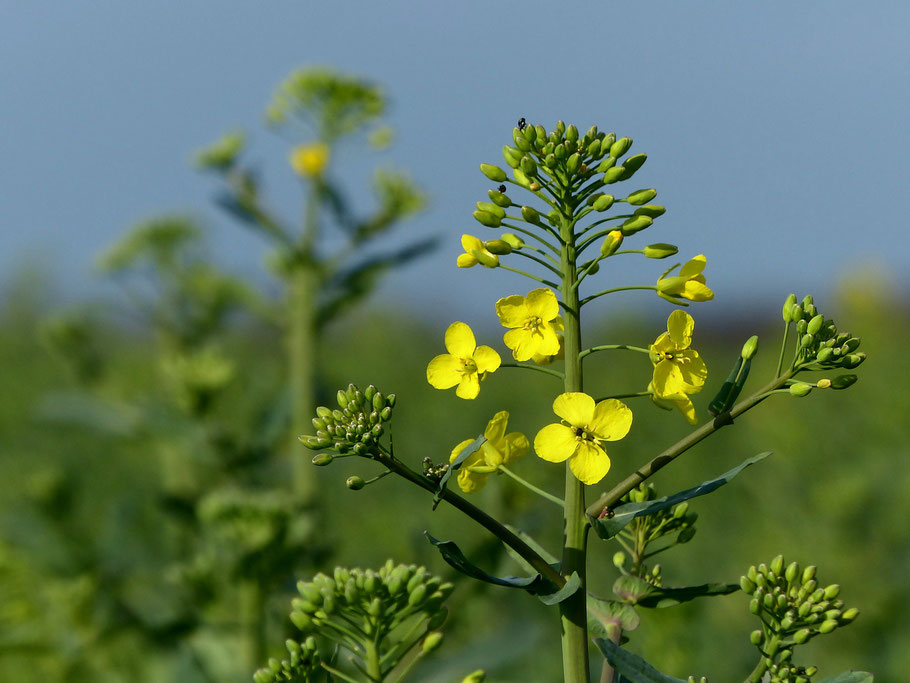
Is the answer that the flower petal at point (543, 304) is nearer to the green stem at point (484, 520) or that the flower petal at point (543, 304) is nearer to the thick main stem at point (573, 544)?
the thick main stem at point (573, 544)

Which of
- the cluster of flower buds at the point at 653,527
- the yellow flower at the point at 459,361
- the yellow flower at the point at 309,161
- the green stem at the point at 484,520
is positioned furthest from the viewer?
the yellow flower at the point at 309,161

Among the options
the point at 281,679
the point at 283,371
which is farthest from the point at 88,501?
the point at 281,679

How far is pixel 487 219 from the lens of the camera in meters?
0.93

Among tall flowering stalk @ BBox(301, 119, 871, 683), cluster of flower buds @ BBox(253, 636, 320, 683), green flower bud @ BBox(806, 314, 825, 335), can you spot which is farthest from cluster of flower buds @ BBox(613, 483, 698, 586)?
cluster of flower buds @ BBox(253, 636, 320, 683)

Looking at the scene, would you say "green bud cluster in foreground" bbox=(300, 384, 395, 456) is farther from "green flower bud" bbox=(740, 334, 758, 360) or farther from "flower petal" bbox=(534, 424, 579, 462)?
"green flower bud" bbox=(740, 334, 758, 360)

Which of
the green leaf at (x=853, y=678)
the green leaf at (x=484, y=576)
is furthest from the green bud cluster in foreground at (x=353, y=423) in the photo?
the green leaf at (x=853, y=678)

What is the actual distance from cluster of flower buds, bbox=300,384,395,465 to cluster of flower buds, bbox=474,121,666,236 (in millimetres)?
213

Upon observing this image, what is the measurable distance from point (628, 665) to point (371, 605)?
0.29 metres

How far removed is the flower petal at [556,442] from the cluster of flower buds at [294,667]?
318 millimetres

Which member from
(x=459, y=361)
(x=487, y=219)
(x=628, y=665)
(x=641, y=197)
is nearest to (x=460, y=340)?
(x=459, y=361)

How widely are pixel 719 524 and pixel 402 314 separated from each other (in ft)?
21.3

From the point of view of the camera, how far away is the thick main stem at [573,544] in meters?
0.82

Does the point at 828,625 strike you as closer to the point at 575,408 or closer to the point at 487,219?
the point at 575,408

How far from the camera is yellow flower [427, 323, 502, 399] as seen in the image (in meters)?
0.89
